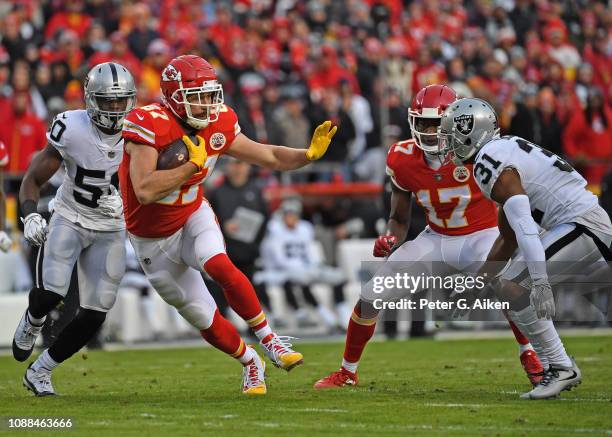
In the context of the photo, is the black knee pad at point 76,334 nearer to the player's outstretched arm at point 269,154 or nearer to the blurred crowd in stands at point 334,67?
the player's outstretched arm at point 269,154

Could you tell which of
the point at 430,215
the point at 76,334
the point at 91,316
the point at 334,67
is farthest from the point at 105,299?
the point at 334,67

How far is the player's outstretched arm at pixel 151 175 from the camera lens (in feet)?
21.7

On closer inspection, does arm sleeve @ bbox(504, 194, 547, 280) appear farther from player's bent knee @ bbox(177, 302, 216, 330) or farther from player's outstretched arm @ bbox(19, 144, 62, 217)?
player's outstretched arm @ bbox(19, 144, 62, 217)

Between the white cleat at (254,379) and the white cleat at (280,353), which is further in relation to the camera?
the white cleat at (254,379)

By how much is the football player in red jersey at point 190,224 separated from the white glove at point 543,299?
4.52ft

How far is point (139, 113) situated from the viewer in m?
6.93

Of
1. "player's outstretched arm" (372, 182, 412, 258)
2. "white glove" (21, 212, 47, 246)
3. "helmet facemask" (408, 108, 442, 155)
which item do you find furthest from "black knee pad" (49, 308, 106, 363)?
"helmet facemask" (408, 108, 442, 155)

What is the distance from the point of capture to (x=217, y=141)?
23.6ft

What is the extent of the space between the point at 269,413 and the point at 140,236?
142 centimetres

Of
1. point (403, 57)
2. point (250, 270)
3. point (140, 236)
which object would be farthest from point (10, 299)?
point (403, 57)

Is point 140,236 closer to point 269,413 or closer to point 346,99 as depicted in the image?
point 269,413

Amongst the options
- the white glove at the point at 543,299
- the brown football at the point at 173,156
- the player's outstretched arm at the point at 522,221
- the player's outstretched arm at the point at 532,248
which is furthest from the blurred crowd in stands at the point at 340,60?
the white glove at the point at 543,299

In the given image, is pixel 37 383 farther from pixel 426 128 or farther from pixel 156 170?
pixel 426 128

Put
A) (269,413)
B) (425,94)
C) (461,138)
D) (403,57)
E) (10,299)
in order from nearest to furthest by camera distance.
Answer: (269,413)
(461,138)
(425,94)
(10,299)
(403,57)
